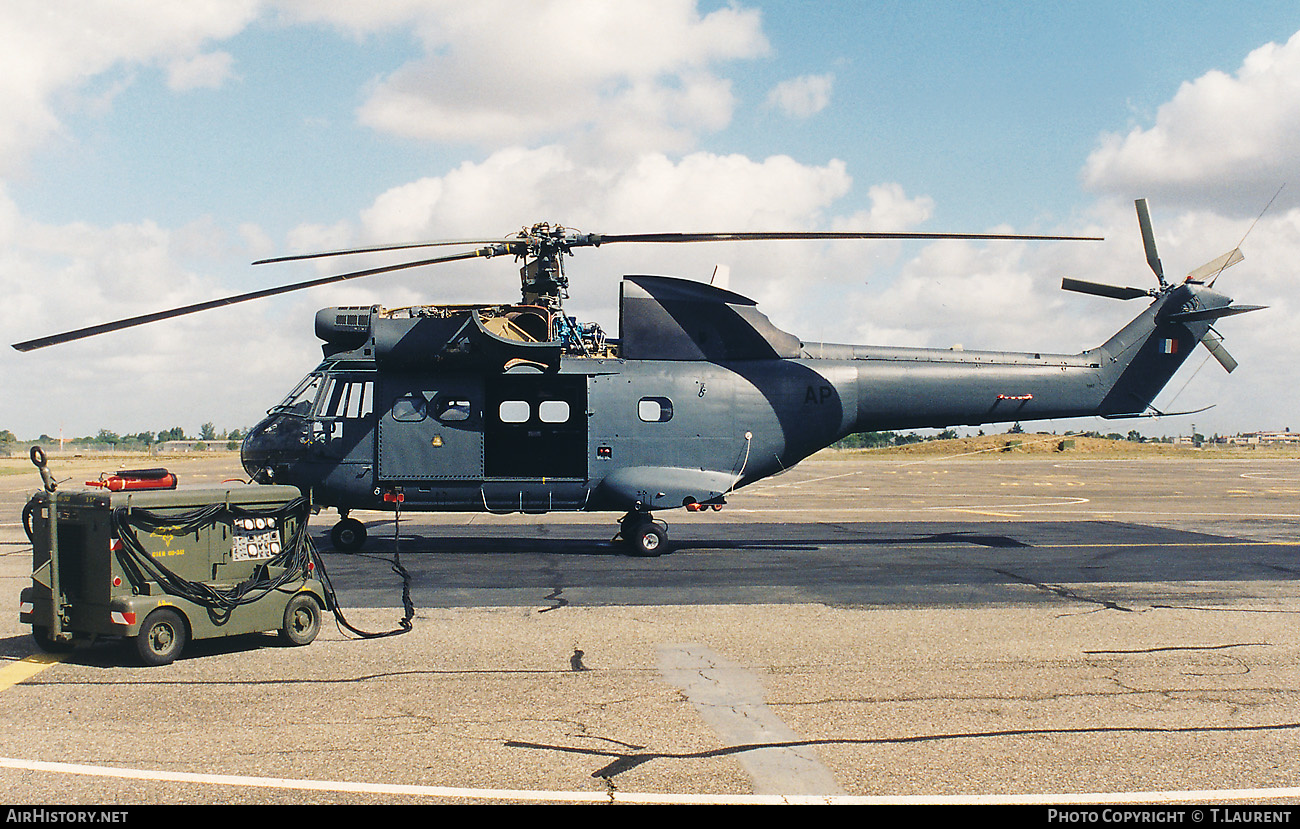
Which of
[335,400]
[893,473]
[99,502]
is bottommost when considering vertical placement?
[893,473]

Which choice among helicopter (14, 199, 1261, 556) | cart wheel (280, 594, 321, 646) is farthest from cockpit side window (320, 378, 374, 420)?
cart wheel (280, 594, 321, 646)

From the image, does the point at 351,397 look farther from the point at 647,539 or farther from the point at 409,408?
the point at 647,539

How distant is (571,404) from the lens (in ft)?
57.4

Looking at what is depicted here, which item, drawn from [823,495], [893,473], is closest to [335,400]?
[823,495]

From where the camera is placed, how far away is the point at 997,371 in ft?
60.8

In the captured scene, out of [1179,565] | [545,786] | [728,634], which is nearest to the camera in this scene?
[545,786]

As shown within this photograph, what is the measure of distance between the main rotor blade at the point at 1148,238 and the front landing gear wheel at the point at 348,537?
1760 centimetres

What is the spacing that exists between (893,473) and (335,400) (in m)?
38.3

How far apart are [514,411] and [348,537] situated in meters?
4.14

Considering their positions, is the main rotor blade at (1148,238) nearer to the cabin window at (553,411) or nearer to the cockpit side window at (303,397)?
the cabin window at (553,411)

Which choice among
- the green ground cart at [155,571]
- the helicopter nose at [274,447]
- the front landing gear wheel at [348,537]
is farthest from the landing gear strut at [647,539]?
the green ground cart at [155,571]

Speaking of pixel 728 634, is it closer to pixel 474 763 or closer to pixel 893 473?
pixel 474 763

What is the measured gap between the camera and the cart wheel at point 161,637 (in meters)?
8.77

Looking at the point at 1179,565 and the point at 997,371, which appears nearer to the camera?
the point at 1179,565
